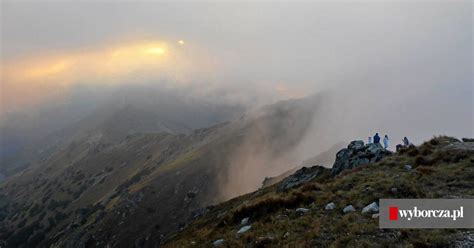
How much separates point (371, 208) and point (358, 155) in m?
24.0

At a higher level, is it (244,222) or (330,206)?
(330,206)

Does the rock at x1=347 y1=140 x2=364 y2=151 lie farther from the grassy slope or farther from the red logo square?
the red logo square

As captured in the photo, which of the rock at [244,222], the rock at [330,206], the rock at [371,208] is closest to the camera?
the rock at [371,208]

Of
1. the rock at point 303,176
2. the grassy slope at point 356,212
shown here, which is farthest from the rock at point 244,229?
the rock at point 303,176

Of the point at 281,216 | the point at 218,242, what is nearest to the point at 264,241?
the point at 218,242

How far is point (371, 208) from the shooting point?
1953 cm

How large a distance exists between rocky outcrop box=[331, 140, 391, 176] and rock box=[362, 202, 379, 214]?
64.6 feet

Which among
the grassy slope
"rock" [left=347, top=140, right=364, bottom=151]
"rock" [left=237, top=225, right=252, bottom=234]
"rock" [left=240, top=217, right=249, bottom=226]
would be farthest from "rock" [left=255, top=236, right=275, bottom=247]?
"rock" [left=347, top=140, right=364, bottom=151]

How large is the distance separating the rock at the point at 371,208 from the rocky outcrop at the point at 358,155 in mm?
19678

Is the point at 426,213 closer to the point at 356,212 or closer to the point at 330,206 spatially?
the point at 356,212

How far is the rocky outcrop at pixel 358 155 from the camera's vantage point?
39.4 m

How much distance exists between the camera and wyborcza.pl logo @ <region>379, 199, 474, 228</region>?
17.2m

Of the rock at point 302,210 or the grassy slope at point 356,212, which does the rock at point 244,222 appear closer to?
the grassy slope at point 356,212

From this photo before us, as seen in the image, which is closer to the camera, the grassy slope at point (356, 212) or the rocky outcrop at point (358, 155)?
the grassy slope at point (356, 212)
